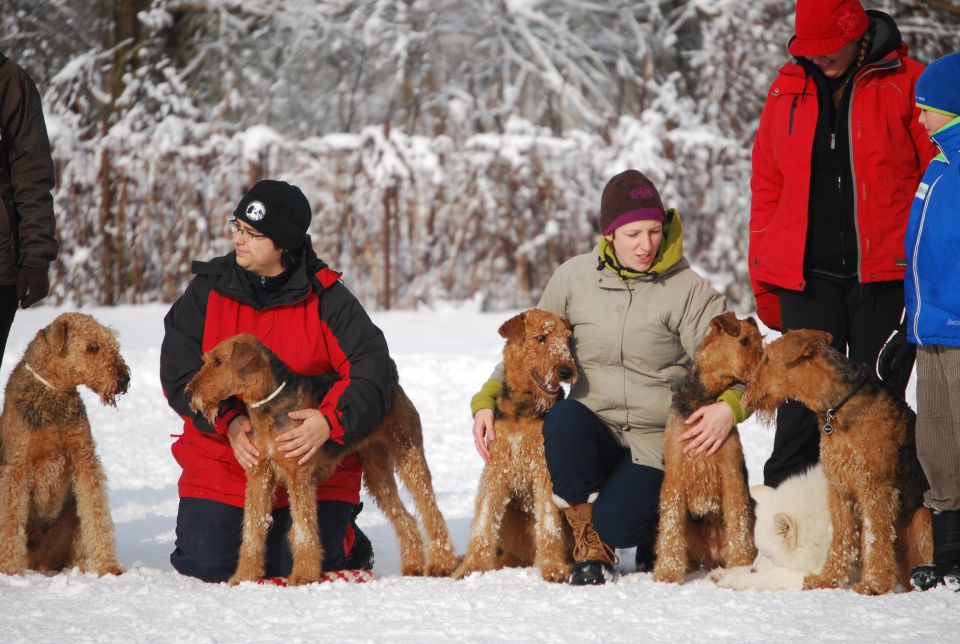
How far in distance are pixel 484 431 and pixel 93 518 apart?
1852 mm

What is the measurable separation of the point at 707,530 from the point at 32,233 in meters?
3.47

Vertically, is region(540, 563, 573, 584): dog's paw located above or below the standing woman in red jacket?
below

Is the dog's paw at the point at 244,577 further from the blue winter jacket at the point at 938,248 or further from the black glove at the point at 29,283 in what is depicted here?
the blue winter jacket at the point at 938,248

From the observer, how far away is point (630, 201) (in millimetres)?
4301

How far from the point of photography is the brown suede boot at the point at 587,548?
4.21 metres

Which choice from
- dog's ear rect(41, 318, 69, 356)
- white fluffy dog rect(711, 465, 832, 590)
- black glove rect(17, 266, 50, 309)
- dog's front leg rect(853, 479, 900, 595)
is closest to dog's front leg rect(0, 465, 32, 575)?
dog's ear rect(41, 318, 69, 356)

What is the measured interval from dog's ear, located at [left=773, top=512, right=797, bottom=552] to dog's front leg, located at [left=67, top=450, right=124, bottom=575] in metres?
2.98

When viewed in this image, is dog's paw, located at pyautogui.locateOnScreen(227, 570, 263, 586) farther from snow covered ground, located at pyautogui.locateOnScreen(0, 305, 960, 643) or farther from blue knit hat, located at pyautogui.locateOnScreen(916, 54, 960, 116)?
blue knit hat, located at pyautogui.locateOnScreen(916, 54, 960, 116)

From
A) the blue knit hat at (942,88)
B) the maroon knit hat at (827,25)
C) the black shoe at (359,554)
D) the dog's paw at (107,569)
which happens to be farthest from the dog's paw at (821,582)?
the dog's paw at (107,569)

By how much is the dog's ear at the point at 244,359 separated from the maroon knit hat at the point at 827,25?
9.04ft

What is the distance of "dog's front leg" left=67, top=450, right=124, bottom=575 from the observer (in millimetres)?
4320

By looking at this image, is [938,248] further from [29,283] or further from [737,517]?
[29,283]

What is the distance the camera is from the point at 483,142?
38.1 ft

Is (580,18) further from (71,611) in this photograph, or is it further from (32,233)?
(71,611)
